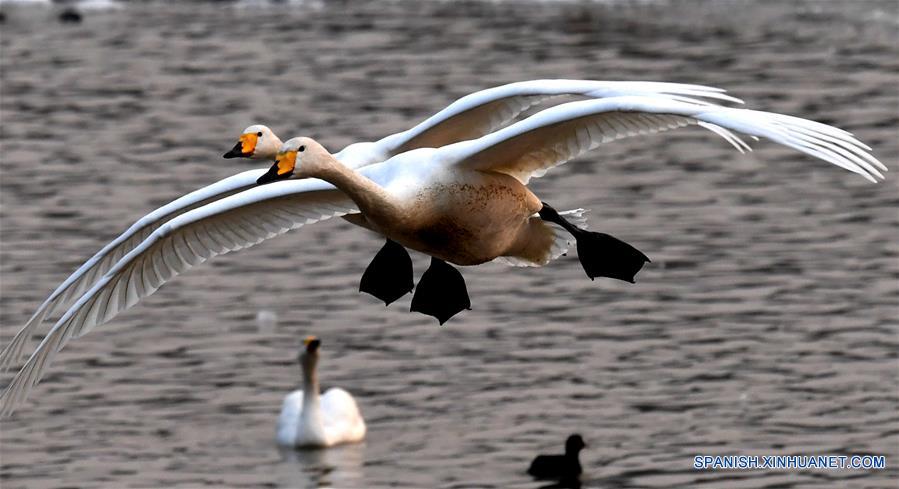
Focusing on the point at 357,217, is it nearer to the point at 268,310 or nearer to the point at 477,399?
the point at 477,399

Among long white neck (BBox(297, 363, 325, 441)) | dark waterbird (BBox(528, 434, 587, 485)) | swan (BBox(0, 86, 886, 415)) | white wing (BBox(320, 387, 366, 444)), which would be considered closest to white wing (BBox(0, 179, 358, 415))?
swan (BBox(0, 86, 886, 415))

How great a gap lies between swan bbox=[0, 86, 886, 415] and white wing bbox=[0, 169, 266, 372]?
0.44 feet

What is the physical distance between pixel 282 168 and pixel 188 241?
227 cm

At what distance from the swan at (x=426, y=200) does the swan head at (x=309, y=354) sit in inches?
469

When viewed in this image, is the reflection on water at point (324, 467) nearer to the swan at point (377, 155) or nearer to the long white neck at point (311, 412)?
the long white neck at point (311, 412)

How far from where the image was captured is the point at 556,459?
20219 mm

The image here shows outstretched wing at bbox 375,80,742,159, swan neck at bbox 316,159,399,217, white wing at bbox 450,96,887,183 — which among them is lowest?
swan neck at bbox 316,159,399,217

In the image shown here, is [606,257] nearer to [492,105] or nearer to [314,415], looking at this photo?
[492,105]

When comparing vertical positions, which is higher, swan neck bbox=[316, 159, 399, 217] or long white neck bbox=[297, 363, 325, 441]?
swan neck bbox=[316, 159, 399, 217]

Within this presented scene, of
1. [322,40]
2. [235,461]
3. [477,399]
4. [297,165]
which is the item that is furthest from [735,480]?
[322,40]

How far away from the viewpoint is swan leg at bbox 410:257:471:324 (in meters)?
11.3

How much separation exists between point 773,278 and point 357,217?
1710cm

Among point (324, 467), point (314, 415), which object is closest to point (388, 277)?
point (324, 467)

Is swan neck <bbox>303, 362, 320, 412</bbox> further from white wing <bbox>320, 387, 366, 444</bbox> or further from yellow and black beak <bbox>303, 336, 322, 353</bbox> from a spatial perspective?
white wing <bbox>320, 387, 366, 444</bbox>
